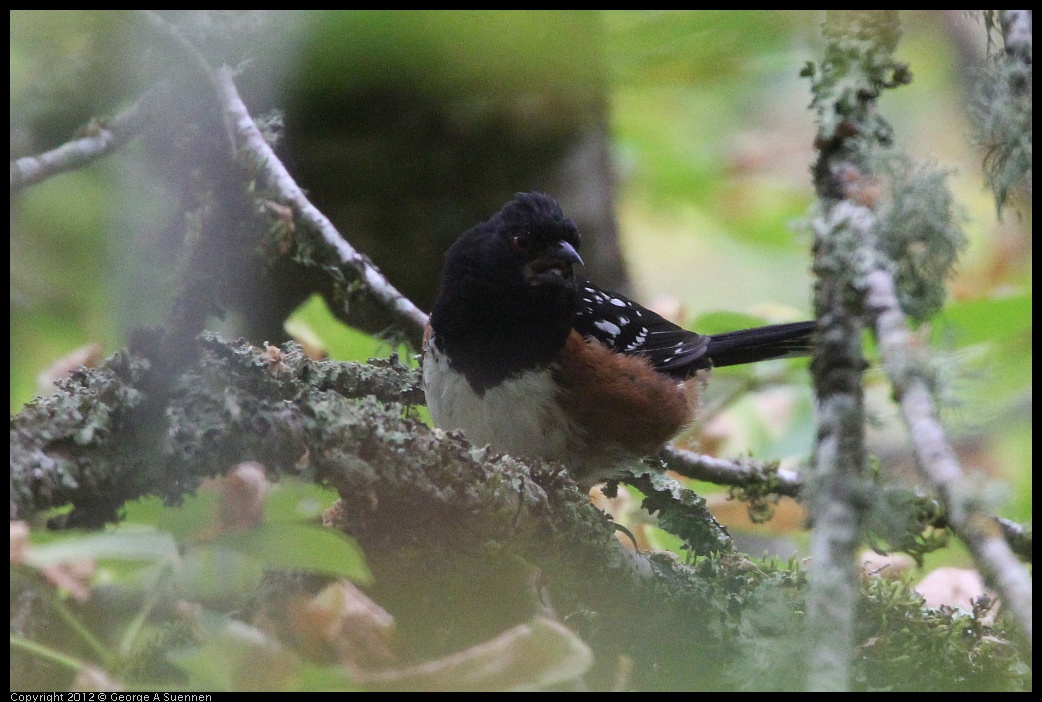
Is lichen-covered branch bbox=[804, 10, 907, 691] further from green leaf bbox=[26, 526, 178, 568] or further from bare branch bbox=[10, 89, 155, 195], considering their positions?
bare branch bbox=[10, 89, 155, 195]

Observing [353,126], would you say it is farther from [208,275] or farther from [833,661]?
[833,661]

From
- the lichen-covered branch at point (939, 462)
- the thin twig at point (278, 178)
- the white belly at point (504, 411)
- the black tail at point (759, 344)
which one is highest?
the black tail at point (759, 344)

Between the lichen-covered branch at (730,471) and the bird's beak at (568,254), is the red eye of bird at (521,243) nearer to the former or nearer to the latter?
the bird's beak at (568,254)

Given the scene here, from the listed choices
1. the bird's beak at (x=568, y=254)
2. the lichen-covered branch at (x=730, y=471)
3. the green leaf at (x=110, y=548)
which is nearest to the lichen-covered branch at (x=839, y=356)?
the green leaf at (x=110, y=548)

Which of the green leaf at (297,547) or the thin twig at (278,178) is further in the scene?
the thin twig at (278,178)

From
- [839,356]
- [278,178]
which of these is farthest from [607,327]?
[839,356]

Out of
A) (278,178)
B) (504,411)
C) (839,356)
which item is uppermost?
(278,178)

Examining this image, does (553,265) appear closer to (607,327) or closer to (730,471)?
(607,327)

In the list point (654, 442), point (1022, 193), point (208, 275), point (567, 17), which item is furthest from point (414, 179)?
point (1022, 193)
